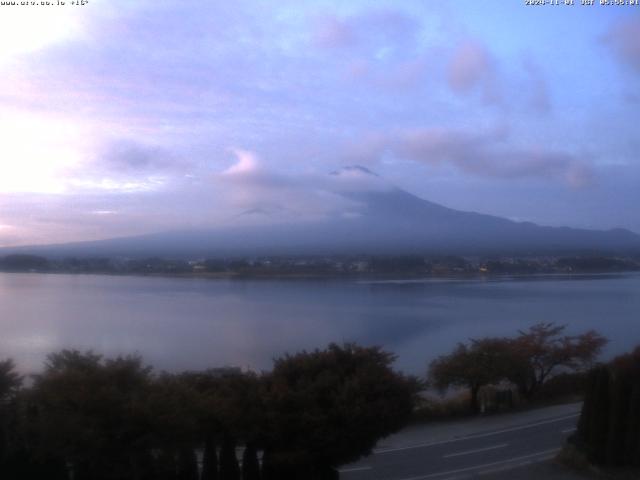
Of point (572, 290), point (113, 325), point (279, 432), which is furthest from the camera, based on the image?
point (572, 290)

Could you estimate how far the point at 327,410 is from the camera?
920cm

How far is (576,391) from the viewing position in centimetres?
2080

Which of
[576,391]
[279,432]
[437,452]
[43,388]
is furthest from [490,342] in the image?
[43,388]

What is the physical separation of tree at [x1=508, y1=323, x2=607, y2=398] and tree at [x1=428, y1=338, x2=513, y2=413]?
33.5 inches

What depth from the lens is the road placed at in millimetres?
11586

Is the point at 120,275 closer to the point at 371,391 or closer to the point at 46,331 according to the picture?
the point at 46,331

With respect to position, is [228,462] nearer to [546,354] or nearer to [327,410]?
[327,410]

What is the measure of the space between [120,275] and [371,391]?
3233 centimetres

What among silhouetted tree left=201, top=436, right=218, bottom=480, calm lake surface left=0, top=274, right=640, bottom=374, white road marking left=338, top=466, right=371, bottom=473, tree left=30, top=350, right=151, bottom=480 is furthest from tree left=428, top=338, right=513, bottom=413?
tree left=30, top=350, right=151, bottom=480

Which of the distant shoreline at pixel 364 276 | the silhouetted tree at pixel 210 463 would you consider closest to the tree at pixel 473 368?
the silhouetted tree at pixel 210 463

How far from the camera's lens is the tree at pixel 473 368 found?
18.5 meters

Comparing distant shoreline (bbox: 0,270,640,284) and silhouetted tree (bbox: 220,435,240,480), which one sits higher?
distant shoreline (bbox: 0,270,640,284)

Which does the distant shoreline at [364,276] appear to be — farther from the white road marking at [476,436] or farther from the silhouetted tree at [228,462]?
the silhouetted tree at [228,462]

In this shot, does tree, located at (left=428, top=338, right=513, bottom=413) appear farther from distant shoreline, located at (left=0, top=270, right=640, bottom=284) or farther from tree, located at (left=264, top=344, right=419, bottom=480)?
distant shoreline, located at (left=0, top=270, right=640, bottom=284)
